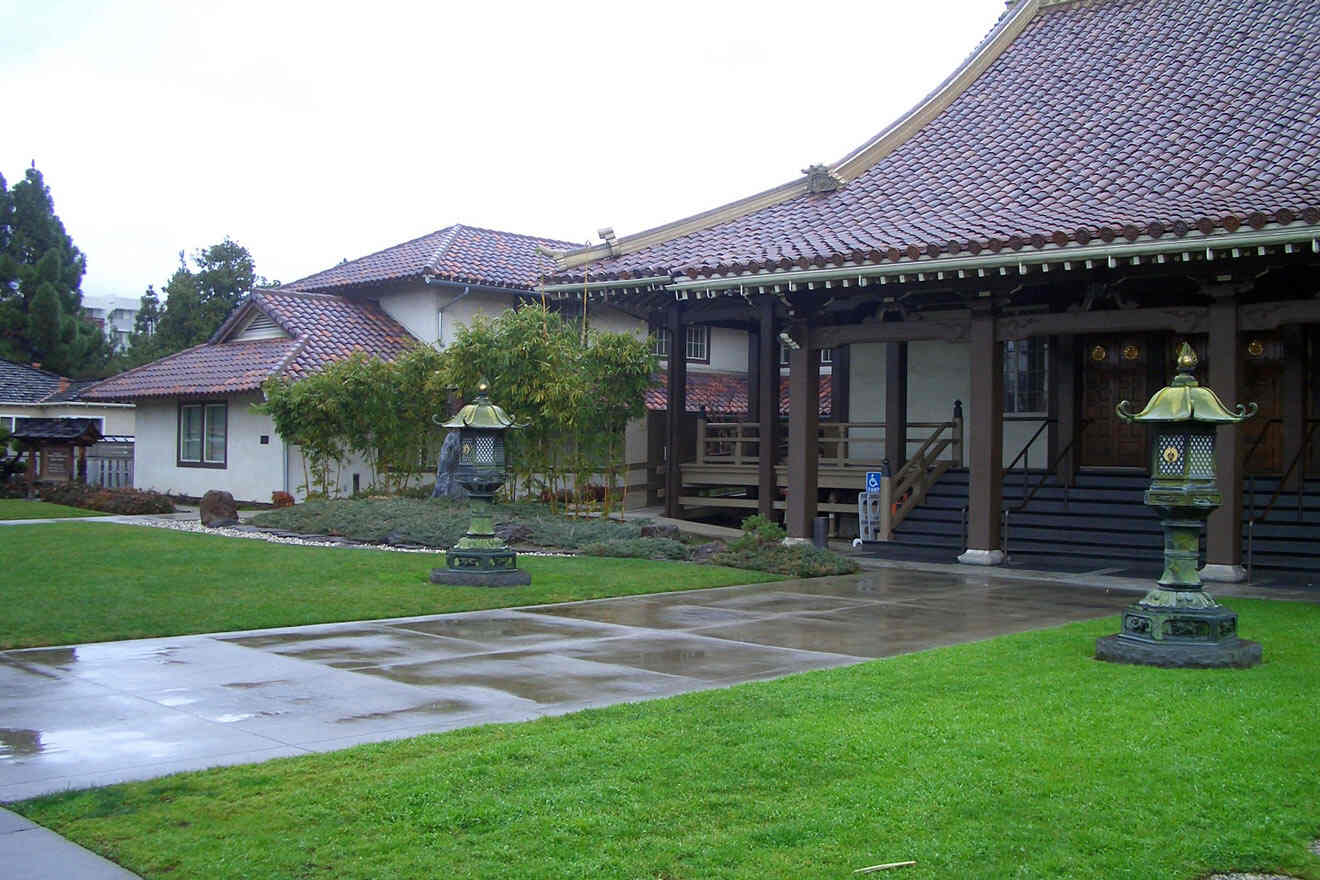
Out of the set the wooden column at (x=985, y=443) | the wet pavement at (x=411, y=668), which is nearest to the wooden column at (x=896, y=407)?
the wooden column at (x=985, y=443)

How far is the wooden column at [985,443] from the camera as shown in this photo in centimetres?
1686

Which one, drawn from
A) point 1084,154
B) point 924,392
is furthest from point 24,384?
point 1084,154

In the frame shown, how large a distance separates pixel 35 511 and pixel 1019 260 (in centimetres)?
1962

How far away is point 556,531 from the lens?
1859 centimetres

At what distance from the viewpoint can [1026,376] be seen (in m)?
21.4

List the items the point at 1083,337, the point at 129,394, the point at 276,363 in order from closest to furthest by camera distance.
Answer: the point at 1083,337
the point at 276,363
the point at 129,394

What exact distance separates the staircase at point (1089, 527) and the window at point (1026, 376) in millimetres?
1839

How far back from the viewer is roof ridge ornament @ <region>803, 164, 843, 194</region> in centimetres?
2052

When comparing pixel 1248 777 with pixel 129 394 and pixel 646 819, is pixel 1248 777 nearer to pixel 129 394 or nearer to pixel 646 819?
pixel 646 819

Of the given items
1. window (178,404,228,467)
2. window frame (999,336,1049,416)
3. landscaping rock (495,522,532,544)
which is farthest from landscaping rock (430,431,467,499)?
window frame (999,336,1049,416)

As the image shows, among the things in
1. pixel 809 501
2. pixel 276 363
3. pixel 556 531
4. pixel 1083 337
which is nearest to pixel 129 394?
pixel 276 363

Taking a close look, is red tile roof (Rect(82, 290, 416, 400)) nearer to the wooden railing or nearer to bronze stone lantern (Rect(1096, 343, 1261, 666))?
the wooden railing

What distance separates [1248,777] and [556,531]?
13.4 m

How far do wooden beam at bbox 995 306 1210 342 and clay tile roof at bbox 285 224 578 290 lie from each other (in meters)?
12.8
